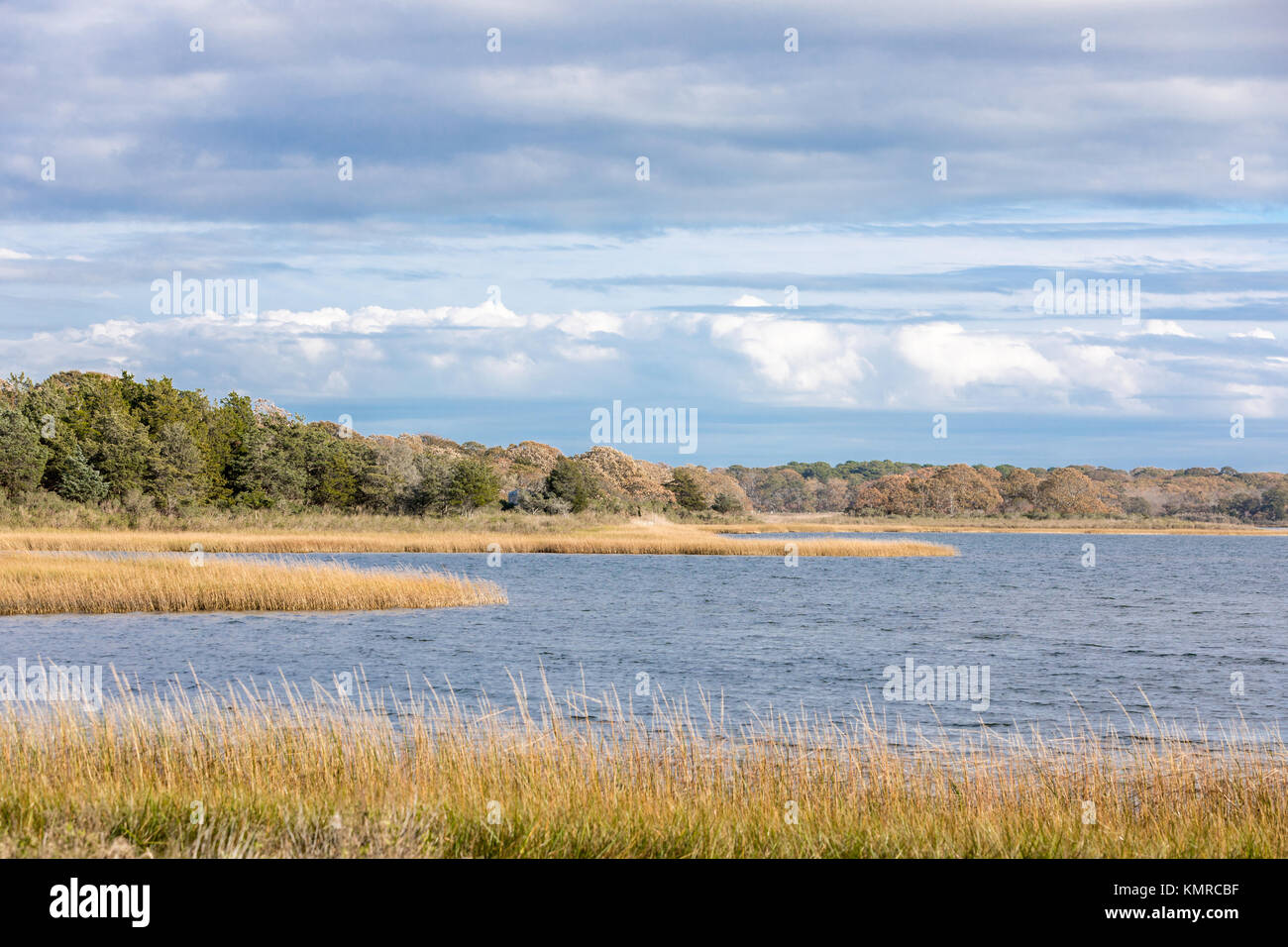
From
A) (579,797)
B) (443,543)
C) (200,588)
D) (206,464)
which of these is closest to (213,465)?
(206,464)

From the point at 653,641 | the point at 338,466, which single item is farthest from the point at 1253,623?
the point at 338,466

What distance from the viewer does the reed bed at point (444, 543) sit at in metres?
48.8

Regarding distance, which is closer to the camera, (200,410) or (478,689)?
(478,689)

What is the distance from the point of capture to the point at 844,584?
167 ft

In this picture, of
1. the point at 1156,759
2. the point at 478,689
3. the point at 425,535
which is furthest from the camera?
the point at 425,535

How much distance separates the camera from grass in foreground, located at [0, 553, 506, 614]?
96.1 ft

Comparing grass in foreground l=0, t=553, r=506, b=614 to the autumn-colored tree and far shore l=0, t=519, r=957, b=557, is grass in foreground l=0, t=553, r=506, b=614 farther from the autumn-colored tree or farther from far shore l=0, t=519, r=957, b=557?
the autumn-colored tree

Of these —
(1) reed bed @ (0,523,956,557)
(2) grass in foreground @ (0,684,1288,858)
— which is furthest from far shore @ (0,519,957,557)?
(2) grass in foreground @ (0,684,1288,858)

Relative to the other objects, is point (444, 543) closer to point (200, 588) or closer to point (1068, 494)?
point (200, 588)

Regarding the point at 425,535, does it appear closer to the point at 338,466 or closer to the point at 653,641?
the point at 338,466

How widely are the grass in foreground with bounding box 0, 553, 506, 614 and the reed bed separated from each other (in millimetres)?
13929

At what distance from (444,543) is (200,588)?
31.1 metres

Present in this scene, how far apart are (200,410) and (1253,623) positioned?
64.7 metres

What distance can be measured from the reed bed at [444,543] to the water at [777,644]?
12.2m
